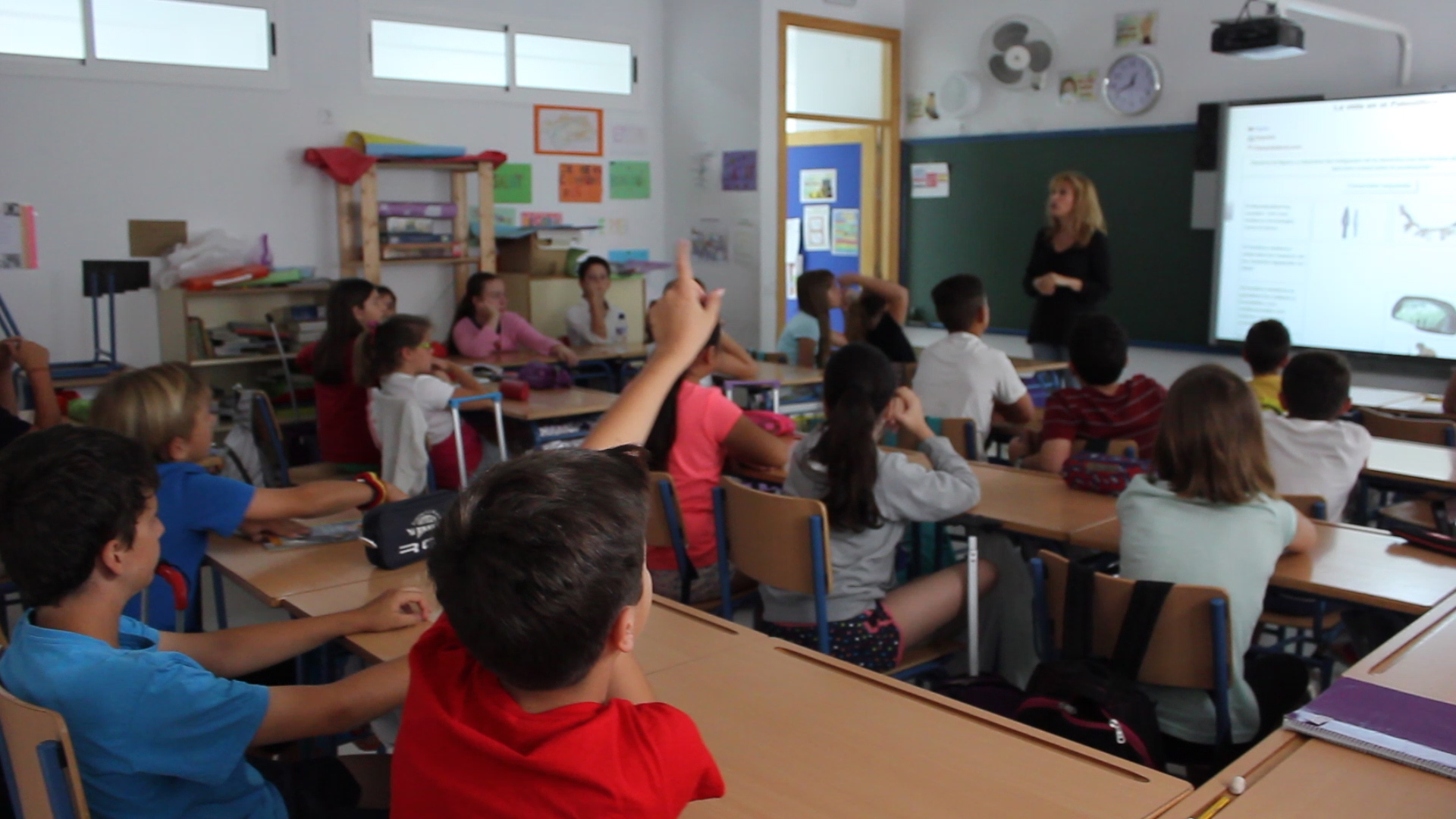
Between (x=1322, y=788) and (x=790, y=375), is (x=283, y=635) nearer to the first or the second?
(x=1322, y=788)

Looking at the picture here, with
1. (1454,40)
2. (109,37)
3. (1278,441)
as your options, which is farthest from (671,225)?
(1278,441)

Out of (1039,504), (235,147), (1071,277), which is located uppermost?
(235,147)

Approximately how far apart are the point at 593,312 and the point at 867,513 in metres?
4.64

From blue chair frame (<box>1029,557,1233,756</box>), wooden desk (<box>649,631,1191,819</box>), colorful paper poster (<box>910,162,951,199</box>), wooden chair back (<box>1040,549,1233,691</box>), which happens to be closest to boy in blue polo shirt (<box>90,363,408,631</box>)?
wooden desk (<box>649,631,1191,819</box>)

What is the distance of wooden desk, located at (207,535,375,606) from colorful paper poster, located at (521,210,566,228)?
16.8 feet

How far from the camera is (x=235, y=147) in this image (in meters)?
6.36

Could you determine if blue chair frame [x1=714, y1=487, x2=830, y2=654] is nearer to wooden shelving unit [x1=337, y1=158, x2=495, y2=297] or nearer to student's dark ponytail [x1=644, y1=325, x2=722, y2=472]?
student's dark ponytail [x1=644, y1=325, x2=722, y2=472]

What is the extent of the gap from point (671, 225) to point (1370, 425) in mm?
5261

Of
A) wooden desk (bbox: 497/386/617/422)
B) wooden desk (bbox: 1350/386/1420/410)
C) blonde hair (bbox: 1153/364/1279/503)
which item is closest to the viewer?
blonde hair (bbox: 1153/364/1279/503)

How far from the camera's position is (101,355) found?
595 centimetres

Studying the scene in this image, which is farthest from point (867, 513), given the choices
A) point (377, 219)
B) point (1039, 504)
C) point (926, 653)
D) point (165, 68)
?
point (165, 68)

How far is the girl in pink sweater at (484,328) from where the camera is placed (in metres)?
6.42

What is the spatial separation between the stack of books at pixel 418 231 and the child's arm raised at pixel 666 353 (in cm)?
545

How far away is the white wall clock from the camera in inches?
264
